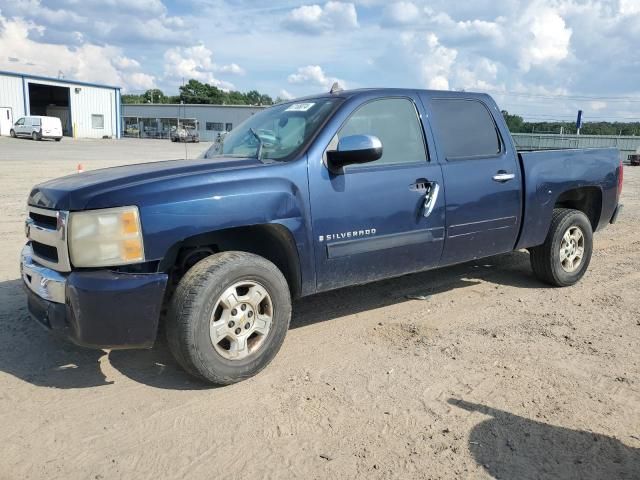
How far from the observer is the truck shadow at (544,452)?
2.72 meters

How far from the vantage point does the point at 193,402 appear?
132 inches

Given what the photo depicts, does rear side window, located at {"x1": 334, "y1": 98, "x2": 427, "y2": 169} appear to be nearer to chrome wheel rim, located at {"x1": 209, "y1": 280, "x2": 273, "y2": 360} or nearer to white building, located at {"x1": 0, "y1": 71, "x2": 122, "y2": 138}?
chrome wheel rim, located at {"x1": 209, "y1": 280, "x2": 273, "y2": 360}

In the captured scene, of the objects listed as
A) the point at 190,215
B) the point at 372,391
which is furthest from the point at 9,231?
the point at 372,391

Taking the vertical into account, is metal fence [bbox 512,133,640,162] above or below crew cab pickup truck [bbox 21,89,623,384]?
above

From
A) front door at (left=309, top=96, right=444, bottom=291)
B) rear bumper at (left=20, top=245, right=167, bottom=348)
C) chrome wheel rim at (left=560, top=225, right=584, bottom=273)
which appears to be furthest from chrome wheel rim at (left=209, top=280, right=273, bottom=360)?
chrome wheel rim at (left=560, top=225, right=584, bottom=273)

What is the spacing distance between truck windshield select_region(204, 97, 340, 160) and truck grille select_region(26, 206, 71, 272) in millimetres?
1468

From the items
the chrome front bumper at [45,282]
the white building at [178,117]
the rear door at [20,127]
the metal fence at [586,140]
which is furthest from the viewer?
the white building at [178,117]

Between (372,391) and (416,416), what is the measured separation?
1.24 feet

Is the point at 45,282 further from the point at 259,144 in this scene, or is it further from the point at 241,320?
the point at 259,144

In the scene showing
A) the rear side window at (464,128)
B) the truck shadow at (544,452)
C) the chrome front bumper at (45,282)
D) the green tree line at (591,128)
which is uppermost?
the green tree line at (591,128)

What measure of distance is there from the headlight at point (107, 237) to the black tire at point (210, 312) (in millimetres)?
393

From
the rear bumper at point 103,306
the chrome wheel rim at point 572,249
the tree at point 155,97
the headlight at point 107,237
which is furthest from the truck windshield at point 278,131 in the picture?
the tree at point 155,97

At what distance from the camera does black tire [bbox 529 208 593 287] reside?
559 cm

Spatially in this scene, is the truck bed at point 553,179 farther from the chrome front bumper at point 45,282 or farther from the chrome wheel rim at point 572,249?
the chrome front bumper at point 45,282
